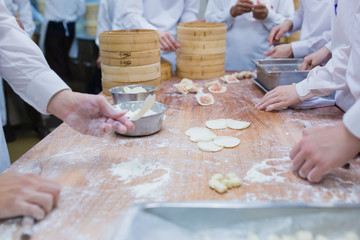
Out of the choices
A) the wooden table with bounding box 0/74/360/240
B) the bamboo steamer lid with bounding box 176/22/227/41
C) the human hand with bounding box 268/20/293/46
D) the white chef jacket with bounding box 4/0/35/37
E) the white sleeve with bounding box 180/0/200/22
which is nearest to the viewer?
the wooden table with bounding box 0/74/360/240

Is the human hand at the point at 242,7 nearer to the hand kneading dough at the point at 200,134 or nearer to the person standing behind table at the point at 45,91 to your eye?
the hand kneading dough at the point at 200,134

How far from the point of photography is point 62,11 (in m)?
4.45

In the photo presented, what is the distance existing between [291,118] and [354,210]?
2.99 ft

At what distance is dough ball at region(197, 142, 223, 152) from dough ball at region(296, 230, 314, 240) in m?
0.56

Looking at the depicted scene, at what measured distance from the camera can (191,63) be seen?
2488mm

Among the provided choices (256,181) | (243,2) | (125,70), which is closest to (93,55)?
(243,2)

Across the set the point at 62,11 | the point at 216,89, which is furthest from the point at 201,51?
the point at 62,11

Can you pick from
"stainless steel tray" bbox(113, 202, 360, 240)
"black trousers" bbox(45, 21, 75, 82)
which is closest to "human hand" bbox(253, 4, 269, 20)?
"stainless steel tray" bbox(113, 202, 360, 240)

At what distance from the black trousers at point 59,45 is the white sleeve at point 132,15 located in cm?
234

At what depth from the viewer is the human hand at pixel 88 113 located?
1230mm

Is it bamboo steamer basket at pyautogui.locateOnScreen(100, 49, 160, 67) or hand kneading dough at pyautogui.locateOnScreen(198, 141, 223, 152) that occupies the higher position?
bamboo steamer basket at pyautogui.locateOnScreen(100, 49, 160, 67)

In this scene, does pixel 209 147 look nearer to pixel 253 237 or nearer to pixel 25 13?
pixel 253 237

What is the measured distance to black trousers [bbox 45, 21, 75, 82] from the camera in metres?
4.57

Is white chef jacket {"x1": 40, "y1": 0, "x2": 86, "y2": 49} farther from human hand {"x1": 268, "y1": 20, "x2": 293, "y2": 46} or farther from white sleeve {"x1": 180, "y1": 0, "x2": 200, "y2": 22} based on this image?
human hand {"x1": 268, "y1": 20, "x2": 293, "y2": 46}
